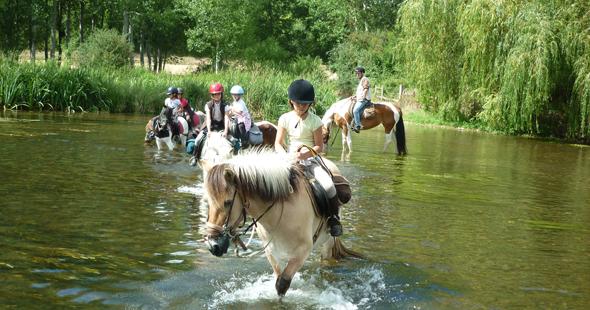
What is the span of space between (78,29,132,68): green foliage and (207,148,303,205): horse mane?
35751mm

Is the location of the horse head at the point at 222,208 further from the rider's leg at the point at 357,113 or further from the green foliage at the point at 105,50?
the green foliage at the point at 105,50

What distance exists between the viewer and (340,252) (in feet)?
23.1

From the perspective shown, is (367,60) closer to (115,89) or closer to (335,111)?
(115,89)

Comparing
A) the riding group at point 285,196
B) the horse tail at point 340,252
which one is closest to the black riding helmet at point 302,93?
the riding group at point 285,196

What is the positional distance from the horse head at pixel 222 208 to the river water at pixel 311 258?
3.48 feet

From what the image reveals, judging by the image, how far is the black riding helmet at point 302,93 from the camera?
237 inches

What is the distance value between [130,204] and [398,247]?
4.14m

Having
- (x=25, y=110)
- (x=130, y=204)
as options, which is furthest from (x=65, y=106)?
(x=130, y=204)

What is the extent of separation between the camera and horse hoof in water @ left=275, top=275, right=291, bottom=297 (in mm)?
5414

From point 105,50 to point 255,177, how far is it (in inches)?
1482

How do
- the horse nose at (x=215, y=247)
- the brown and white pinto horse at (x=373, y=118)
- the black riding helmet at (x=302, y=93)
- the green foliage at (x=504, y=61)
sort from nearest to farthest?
the horse nose at (x=215, y=247), the black riding helmet at (x=302, y=93), the brown and white pinto horse at (x=373, y=118), the green foliage at (x=504, y=61)

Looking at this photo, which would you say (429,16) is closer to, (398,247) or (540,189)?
(540,189)

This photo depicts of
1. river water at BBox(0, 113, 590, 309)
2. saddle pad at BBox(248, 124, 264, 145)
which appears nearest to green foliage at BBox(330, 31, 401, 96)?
river water at BBox(0, 113, 590, 309)

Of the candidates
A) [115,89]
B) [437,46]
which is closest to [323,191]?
[115,89]
